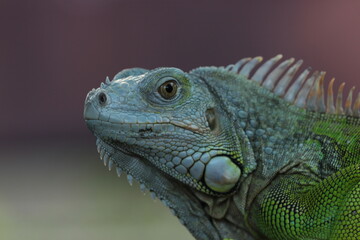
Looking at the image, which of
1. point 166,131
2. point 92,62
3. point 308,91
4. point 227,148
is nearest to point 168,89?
point 166,131

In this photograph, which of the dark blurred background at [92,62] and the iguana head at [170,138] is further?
the dark blurred background at [92,62]

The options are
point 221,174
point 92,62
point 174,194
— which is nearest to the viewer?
point 221,174

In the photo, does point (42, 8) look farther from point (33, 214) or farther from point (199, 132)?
point (199, 132)

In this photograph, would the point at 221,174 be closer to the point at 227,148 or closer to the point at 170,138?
the point at 227,148

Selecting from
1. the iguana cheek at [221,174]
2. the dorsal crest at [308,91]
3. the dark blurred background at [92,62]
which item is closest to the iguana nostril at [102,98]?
the iguana cheek at [221,174]

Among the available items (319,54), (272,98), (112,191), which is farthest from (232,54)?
(272,98)

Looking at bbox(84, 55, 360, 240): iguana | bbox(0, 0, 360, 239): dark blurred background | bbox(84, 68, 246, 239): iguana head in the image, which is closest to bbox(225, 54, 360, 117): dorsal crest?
bbox(84, 55, 360, 240): iguana

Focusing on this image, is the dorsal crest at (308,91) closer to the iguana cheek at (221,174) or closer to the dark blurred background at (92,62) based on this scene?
the iguana cheek at (221,174)
